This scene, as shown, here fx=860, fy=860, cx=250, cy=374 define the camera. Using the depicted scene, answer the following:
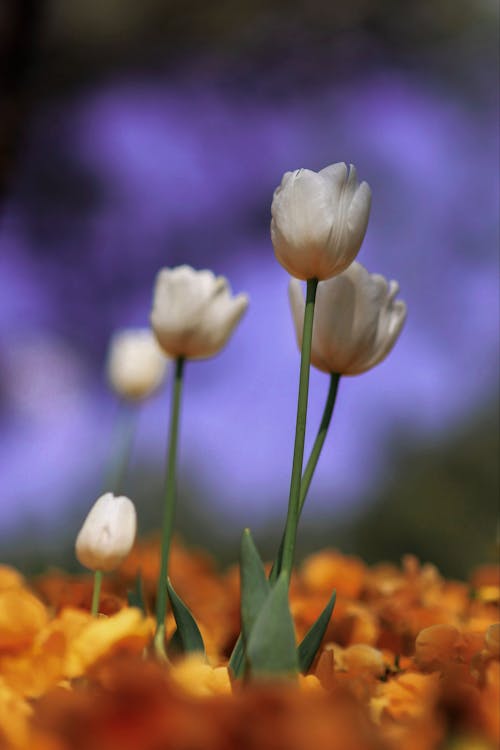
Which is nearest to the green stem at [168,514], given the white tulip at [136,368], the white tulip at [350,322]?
the white tulip at [350,322]

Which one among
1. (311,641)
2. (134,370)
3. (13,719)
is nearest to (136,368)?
(134,370)

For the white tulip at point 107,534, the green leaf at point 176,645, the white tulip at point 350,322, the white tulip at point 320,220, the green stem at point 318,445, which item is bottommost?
the green leaf at point 176,645

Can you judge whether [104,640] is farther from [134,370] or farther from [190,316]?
[134,370]

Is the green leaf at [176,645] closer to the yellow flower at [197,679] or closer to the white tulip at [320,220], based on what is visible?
the yellow flower at [197,679]

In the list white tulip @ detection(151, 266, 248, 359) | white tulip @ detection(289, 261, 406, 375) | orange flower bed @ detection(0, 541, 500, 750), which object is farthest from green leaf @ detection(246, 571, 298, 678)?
white tulip @ detection(151, 266, 248, 359)

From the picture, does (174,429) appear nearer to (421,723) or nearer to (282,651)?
(282,651)
